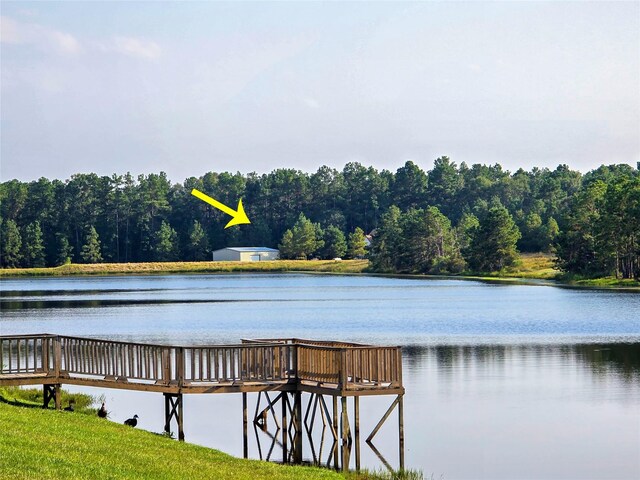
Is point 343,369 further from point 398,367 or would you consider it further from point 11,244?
point 11,244

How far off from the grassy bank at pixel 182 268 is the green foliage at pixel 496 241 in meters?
44.4

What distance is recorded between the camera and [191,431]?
27516 mm

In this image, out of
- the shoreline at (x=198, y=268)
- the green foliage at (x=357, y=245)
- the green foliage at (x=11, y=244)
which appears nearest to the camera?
the shoreline at (x=198, y=268)

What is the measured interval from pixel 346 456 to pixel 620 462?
5923mm

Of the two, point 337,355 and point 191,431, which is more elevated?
point 337,355

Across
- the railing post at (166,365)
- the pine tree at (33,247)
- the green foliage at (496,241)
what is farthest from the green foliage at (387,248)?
the railing post at (166,365)

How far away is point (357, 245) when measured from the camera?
193000 millimetres

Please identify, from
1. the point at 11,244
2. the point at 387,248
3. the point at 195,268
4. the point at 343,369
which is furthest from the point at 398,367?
the point at 11,244

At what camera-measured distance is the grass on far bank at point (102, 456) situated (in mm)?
16281

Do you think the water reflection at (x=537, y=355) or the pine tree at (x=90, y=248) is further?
the pine tree at (x=90, y=248)

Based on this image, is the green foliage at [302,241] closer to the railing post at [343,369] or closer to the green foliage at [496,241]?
the green foliage at [496,241]

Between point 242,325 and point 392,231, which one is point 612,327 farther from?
point 392,231

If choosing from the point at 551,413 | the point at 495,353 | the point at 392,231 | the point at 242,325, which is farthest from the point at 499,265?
the point at 551,413

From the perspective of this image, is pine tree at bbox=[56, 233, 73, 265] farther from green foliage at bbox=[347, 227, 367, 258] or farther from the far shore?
green foliage at bbox=[347, 227, 367, 258]
